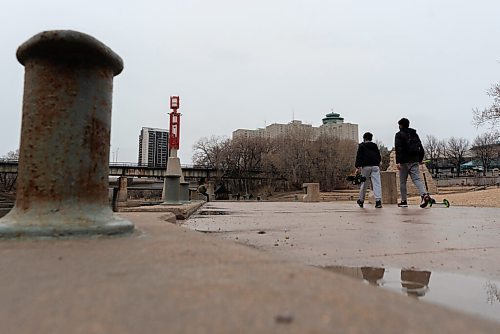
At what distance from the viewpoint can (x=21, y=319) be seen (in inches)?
31.8

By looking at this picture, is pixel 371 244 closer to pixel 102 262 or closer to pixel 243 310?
pixel 102 262

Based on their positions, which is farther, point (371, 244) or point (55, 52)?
point (371, 244)

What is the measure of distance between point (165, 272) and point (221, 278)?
208mm

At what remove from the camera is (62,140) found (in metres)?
2.16

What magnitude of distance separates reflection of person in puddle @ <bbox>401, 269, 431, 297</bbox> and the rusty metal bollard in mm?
1498

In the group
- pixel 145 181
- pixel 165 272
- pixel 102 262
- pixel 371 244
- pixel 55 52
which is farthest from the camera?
pixel 145 181

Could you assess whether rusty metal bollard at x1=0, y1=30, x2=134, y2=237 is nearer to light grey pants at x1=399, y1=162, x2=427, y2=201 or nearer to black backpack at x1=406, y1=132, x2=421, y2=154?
black backpack at x1=406, y1=132, x2=421, y2=154

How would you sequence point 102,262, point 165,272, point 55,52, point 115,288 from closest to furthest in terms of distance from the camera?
point 115,288 → point 165,272 → point 102,262 → point 55,52

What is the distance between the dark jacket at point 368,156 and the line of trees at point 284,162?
154ft

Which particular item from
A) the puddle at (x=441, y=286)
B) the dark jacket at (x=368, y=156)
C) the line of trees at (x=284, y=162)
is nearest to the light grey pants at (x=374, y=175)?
the dark jacket at (x=368, y=156)

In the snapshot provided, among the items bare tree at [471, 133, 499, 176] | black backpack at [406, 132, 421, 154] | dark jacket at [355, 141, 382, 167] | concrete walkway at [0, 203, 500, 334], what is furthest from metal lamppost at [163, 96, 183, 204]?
bare tree at [471, 133, 499, 176]

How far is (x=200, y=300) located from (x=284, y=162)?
2196 inches

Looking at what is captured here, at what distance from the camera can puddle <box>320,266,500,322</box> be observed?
4.33ft

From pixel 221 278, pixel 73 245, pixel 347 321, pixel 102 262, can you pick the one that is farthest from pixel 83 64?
pixel 347 321
